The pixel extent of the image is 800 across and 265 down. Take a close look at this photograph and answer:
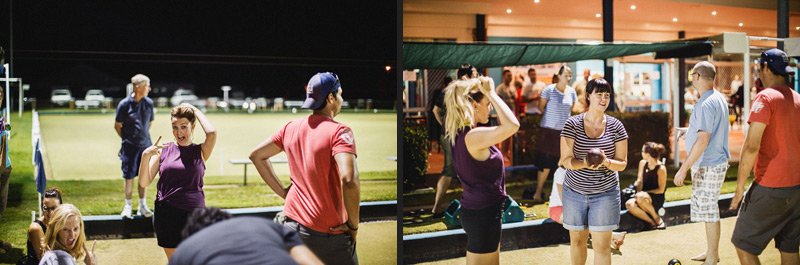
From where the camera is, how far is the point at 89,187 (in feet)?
28.0

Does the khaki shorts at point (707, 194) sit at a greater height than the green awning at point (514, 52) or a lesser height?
lesser

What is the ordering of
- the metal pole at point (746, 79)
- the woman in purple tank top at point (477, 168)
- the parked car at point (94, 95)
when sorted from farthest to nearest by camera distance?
the parked car at point (94, 95), the metal pole at point (746, 79), the woman in purple tank top at point (477, 168)

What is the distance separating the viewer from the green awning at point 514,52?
4387mm

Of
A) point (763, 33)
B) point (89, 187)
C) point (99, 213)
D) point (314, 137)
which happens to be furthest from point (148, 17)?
point (763, 33)

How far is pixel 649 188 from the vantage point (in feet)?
17.7

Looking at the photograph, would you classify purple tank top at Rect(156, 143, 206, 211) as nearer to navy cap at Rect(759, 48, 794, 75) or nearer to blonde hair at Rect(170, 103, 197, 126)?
blonde hair at Rect(170, 103, 197, 126)

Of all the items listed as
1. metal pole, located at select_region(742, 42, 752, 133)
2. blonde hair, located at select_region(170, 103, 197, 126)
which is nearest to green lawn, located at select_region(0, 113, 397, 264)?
blonde hair, located at select_region(170, 103, 197, 126)

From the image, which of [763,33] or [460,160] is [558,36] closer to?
[763,33]

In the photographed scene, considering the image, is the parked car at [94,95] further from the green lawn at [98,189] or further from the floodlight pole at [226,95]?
the green lawn at [98,189]

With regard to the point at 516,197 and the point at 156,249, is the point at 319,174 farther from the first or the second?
the point at 516,197

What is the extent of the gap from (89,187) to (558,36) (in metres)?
6.04

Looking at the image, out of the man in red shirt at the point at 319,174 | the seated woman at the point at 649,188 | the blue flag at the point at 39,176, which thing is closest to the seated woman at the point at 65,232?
the blue flag at the point at 39,176

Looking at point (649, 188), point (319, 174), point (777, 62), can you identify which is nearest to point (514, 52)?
point (649, 188)

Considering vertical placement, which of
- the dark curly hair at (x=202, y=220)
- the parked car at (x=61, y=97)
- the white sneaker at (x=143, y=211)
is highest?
the parked car at (x=61, y=97)
